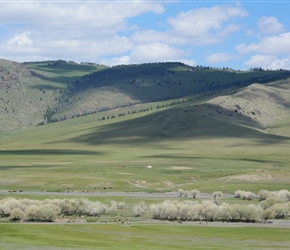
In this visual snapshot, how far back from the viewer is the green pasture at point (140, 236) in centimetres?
7341

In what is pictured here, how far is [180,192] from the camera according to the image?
13625 cm

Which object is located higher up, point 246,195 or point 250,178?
point 250,178

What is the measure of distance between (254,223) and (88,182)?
63031 mm

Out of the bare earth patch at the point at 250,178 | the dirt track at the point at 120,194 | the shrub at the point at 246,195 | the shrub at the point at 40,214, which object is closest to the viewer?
the shrub at the point at 40,214

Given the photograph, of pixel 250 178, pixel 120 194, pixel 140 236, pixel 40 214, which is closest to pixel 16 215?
pixel 40 214

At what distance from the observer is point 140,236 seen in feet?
268

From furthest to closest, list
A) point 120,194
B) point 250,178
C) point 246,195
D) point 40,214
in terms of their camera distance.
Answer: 1. point 250,178
2. point 120,194
3. point 246,195
4. point 40,214

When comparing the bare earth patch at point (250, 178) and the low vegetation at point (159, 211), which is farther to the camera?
the bare earth patch at point (250, 178)

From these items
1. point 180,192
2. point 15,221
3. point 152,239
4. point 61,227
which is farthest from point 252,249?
point 180,192

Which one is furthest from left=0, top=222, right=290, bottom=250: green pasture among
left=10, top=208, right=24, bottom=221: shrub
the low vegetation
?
left=10, top=208, right=24, bottom=221: shrub

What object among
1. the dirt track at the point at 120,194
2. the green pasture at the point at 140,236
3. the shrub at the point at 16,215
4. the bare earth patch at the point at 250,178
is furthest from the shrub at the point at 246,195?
the shrub at the point at 16,215

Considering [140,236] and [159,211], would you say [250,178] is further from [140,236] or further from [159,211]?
[140,236]

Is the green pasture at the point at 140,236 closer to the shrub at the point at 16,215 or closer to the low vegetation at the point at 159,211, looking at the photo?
the low vegetation at the point at 159,211

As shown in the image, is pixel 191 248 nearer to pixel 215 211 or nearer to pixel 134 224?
pixel 134 224
